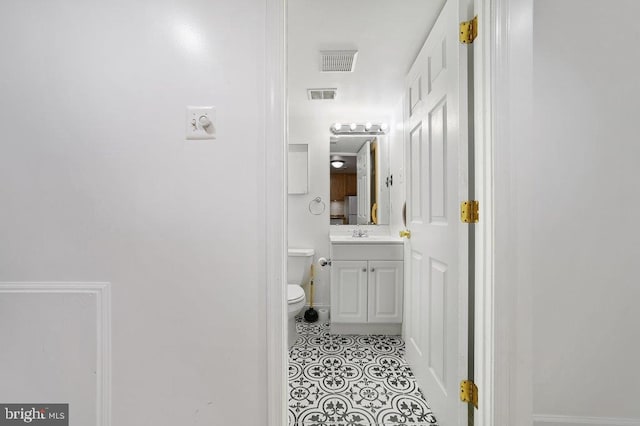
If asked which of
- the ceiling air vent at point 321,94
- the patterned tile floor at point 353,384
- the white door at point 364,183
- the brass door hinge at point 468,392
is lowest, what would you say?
the patterned tile floor at point 353,384

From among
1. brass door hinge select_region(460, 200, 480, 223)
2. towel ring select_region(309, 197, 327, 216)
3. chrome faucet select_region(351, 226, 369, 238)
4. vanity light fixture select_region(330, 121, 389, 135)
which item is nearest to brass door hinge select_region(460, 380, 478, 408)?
brass door hinge select_region(460, 200, 480, 223)

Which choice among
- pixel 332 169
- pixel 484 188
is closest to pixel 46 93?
pixel 484 188

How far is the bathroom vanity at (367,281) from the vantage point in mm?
2332

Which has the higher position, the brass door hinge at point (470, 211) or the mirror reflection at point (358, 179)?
Result: the mirror reflection at point (358, 179)

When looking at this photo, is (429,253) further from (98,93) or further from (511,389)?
(98,93)

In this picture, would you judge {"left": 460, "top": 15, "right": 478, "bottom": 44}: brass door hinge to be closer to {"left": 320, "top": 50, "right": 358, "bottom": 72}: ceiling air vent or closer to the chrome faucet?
{"left": 320, "top": 50, "right": 358, "bottom": 72}: ceiling air vent

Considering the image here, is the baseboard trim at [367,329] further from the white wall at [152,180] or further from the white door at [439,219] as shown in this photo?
the white wall at [152,180]

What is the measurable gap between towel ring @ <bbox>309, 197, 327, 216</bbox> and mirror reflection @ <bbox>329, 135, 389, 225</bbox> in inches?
4.6

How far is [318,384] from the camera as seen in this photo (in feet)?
5.52

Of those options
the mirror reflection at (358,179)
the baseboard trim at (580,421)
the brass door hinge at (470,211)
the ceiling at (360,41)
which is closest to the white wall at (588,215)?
the baseboard trim at (580,421)

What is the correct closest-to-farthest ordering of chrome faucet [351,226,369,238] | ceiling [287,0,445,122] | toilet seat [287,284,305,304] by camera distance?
ceiling [287,0,445,122] < toilet seat [287,284,305,304] < chrome faucet [351,226,369,238]

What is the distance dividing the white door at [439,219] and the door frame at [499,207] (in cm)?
14

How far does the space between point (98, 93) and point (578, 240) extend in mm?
2051

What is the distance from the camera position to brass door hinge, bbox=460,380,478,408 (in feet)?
3.40
